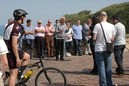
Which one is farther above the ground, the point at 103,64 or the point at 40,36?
the point at 40,36

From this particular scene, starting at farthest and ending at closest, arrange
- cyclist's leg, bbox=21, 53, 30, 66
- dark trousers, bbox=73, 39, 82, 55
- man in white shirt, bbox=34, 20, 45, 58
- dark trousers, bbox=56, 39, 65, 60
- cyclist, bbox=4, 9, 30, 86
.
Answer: dark trousers, bbox=73, 39, 82, 55
man in white shirt, bbox=34, 20, 45, 58
dark trousers, bbox=56, 39, 65, 60
cyclist's leg, bbox=21, 53, 30, 66
cyclist, bbox=4, 9, 30, 86

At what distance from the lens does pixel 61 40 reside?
18.1 m

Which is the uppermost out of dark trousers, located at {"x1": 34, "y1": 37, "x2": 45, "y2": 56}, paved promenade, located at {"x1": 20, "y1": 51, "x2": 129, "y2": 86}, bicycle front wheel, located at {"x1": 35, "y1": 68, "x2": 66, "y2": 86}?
dark trousers, located at {"x1": 34, "y1": 37, "x2": 45, "y2": 56}

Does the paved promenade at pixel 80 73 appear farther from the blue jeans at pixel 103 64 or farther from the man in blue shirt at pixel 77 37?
the man in blue shirt at pixel 77 37

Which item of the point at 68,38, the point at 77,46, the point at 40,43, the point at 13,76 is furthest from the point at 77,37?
the point at 13,76

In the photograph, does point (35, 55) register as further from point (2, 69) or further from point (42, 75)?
point (2, 69)

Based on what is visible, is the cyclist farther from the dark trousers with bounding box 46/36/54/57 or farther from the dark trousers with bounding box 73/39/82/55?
the dark trousers with bounding box 73/39/82/55

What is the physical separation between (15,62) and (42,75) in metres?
1.18

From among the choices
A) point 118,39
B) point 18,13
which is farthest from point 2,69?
point 118,39

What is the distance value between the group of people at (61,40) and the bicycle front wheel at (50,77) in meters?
0.59

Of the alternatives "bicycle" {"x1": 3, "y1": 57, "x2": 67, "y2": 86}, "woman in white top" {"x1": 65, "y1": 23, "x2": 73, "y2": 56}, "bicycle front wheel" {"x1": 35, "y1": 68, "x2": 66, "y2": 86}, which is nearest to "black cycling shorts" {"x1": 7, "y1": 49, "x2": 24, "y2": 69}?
"bicycle" {"x1": 3, "y1": 57, "x2": 67, "y2": 86}

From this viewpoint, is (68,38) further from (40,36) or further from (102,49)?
(102,49)

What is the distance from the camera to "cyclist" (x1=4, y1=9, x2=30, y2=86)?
8922 mm

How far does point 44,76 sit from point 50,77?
6.0 inches
